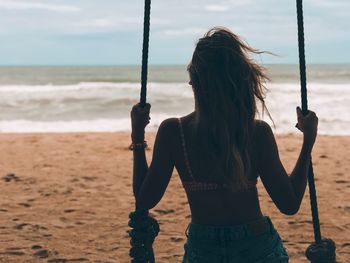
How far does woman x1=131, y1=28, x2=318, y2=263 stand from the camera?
1493 millimetres

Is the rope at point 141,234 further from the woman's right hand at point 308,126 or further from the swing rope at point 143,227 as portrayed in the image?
the woman's right hand at point 308,126

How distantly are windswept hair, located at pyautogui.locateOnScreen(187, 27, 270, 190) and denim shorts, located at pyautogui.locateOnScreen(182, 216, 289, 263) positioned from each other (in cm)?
12

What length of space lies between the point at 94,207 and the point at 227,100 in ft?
13.6

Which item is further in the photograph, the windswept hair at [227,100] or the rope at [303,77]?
the rope at [303,77]

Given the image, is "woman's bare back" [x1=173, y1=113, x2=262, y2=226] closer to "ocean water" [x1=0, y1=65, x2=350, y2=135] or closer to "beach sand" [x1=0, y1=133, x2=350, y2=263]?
"beach sand" [x1=0, y1=133, x2=350, y2=263]

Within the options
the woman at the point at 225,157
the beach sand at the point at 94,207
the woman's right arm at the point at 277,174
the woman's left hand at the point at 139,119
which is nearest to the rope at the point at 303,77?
the woman's right arm at the point at 277,174

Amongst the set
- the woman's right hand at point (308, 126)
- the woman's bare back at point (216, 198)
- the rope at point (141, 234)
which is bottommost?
the rope at point (141, 234)

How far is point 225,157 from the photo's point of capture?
4.91 feet

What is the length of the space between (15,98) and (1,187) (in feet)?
52.7

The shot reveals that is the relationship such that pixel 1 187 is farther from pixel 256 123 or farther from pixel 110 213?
pixel 256 123

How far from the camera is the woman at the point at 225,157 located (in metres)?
1.49

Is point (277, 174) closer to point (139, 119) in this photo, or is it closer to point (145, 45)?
point (139, 119)

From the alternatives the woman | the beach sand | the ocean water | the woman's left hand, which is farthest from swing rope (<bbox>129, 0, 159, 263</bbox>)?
the ocean water

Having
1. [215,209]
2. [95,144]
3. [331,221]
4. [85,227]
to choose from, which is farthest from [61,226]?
[95,144]
